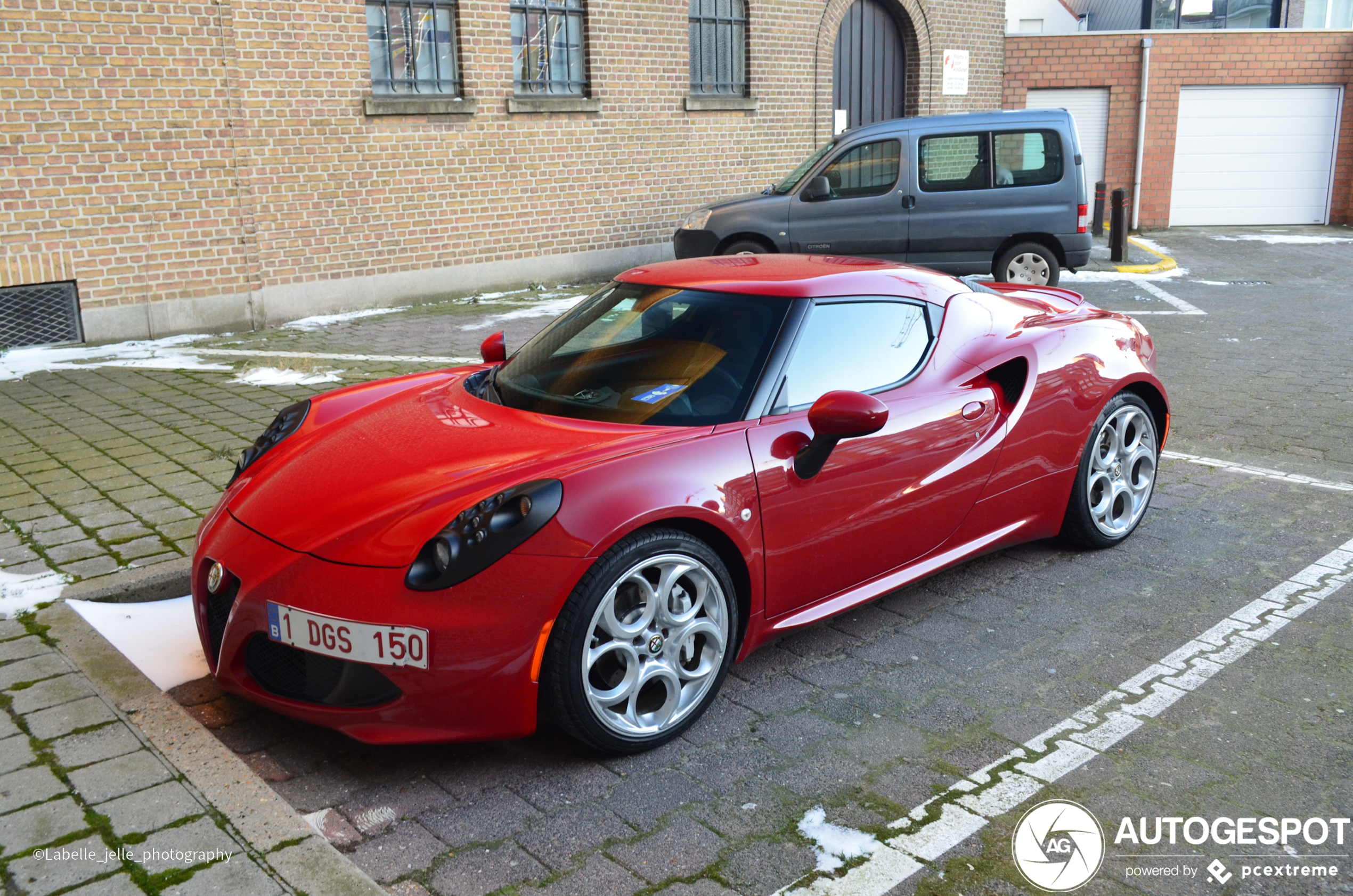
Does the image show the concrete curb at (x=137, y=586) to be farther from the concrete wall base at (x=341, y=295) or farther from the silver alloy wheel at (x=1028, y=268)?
the silver alloy wheel at (x=1028, y=268)

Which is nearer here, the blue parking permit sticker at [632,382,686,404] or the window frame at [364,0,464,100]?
the blue parking permit sticker at [632,382,686,404]

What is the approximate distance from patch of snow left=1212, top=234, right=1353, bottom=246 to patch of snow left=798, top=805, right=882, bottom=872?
18.0 m

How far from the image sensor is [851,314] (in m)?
4.11

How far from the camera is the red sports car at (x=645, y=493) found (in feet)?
9.95

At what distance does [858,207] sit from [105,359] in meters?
7.51

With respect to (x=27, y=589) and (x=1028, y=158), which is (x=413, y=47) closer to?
(x=1028, y=158)

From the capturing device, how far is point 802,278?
4129 millimetres

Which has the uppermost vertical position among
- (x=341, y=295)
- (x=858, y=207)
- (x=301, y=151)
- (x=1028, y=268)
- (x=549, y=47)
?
(x=549, y=47)

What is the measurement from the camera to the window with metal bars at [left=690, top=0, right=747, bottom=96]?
596 inches

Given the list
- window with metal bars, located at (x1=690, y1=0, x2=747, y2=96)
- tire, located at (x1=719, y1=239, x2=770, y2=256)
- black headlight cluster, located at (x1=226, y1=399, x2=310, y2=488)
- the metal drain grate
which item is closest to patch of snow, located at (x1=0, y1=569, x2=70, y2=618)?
black headlight cluster, located at (x1=226, y1=399, x2=310, y2=488)

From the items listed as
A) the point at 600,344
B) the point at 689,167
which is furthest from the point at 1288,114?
the point at 600,344

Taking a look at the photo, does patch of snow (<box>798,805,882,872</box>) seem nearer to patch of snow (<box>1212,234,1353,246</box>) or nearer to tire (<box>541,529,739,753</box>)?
tire (<box>541,529,739,753</box>)

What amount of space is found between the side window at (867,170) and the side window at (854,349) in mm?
8261

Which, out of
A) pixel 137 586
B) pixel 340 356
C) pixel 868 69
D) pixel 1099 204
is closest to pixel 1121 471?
pixel 137 586
